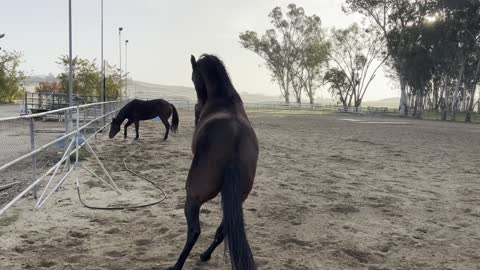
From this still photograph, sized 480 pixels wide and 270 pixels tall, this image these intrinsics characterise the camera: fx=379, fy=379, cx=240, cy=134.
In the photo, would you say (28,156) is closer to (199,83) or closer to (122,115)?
(199,83)

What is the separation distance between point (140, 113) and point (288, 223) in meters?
8.62

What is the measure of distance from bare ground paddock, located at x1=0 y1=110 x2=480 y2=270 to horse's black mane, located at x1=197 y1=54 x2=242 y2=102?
159 cm

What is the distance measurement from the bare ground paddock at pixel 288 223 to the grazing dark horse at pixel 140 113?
3.47m

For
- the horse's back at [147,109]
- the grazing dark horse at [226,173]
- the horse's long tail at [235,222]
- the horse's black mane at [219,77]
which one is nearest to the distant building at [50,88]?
the horse's back at [147,109]

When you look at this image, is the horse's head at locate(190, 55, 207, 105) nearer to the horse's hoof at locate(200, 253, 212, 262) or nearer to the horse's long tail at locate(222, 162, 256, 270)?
the horse's long tail at locate(222, 162, 256, 270)

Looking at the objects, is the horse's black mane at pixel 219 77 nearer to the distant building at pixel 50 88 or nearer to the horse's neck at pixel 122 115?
the horse's neck at pixel 122 115

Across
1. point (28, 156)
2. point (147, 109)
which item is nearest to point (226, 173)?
point (28, 156)

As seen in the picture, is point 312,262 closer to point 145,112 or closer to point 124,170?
point 124,170

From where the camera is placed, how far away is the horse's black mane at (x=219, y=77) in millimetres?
3635

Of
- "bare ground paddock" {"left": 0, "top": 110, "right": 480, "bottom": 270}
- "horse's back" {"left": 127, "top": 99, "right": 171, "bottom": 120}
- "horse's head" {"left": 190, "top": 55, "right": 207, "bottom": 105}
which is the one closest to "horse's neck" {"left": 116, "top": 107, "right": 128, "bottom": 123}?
"horse's back" {"left": 127, "top": 99, "right": 171, "bottom": 120}

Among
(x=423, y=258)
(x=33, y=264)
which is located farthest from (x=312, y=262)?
(x=33, y=264)

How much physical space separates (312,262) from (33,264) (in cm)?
Answer: 254

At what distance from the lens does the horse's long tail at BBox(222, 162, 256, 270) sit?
289cm

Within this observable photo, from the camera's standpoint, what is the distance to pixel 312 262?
3.59 m
